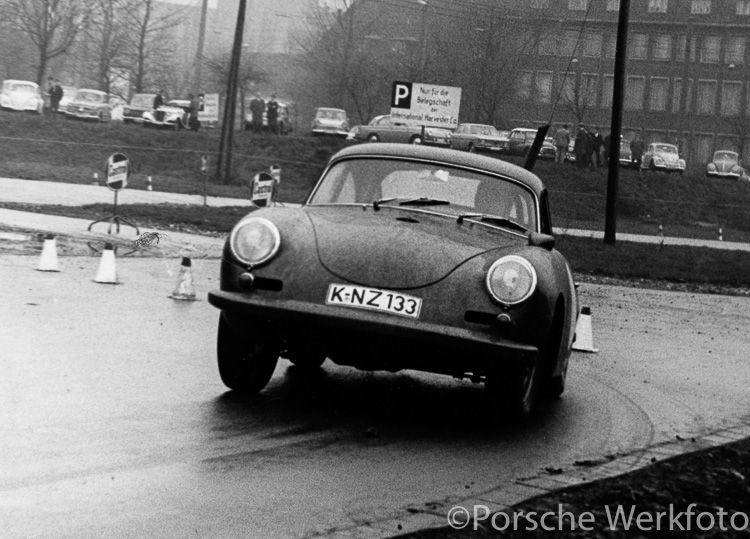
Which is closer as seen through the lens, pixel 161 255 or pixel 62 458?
pixel 62 458

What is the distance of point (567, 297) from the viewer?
801cm

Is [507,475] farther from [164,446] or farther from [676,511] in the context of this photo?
[164,446]

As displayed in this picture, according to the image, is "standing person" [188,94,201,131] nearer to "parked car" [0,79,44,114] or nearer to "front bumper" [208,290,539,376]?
"parked car" [0,79,44,114]

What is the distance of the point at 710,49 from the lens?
86375 mm

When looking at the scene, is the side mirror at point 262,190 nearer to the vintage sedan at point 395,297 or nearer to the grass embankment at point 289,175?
the grass embankment at point 289,175

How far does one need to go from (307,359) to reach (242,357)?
77cm

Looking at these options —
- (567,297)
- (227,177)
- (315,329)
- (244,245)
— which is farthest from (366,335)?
(227,177)

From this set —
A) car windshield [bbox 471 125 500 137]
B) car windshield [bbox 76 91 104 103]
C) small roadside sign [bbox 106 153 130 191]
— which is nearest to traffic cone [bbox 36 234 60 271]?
small roadside sign [bbox 106 153 130 191]

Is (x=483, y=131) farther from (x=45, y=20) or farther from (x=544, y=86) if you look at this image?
(x=45, y=20)

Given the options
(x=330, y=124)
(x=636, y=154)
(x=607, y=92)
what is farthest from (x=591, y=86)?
(x=330, y=124)

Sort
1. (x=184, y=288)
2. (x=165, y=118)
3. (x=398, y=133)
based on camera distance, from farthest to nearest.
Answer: (x=398, y=133) < (x=165, y=118) < (x=184, y=288)

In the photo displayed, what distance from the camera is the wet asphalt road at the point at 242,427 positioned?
485cm

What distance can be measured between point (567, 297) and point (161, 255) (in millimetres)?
9855

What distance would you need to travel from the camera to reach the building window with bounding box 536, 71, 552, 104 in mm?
69562
